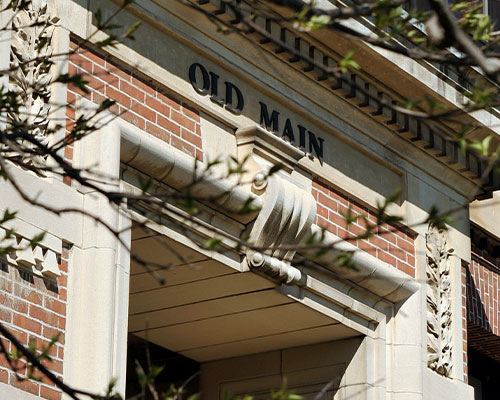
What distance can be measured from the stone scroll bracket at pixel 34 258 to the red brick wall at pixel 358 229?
2812mm

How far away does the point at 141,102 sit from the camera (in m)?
9.88

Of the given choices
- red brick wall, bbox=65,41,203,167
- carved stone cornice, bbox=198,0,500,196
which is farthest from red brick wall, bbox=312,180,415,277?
red brick wall, bbox=65,41,203,167

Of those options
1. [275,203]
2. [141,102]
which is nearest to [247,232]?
[275,203]

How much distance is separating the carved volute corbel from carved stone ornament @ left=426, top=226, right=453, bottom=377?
72.6 inches

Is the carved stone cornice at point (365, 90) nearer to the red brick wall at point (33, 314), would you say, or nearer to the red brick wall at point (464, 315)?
the red brick wall at point (464, 315)

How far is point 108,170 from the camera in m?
9.25

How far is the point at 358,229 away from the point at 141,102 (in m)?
2.61

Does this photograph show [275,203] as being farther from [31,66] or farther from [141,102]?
[31,66]

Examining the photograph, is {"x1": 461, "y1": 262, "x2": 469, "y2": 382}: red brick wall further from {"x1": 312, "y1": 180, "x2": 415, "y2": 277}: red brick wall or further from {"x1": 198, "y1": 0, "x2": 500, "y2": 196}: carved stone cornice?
{"x1": 312, "y1": 180, "x2": 415, "y2": 277}: red brick wall

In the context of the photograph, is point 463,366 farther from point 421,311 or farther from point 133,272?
point 133,272

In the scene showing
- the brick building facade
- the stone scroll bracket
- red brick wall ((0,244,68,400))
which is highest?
the brick building facade

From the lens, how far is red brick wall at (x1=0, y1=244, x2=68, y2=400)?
8383 millimetres

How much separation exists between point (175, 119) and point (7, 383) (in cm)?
266

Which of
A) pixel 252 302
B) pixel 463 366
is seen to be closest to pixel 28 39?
pixel 252 302
